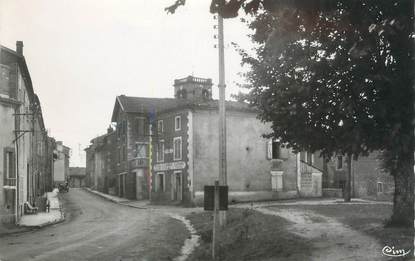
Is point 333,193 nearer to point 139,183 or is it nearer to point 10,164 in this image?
point 139,183

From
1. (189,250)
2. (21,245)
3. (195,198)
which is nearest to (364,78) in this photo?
(189,250)

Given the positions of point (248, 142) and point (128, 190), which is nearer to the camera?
point (248, 142)

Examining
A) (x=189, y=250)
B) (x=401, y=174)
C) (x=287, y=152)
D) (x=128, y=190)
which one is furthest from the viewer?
(x=128, y=190)

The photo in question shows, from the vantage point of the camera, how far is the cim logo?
10.1 metres

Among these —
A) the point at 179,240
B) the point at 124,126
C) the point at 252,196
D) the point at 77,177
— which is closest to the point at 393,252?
the point at 179,240

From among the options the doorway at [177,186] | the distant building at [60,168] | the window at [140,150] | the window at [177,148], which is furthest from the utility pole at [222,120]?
the distant building at [60,168]

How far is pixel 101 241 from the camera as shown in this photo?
18.1m

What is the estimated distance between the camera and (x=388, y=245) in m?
11.7

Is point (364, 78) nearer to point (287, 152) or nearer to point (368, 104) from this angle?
point (368, 104)

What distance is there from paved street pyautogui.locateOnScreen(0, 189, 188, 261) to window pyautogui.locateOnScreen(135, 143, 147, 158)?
20998mm

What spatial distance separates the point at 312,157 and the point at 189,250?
122 feet

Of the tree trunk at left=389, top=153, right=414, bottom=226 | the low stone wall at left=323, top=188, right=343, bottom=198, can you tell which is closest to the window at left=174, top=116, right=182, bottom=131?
the low stone wall at left=323, top=188, right=343, bottom=198

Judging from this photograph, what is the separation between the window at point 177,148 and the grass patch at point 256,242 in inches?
671

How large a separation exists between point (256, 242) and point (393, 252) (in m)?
5.16
